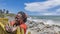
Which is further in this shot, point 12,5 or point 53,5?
point 53,5

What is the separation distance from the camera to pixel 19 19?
2.81m

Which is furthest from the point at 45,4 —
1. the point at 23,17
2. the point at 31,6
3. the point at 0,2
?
the point at 23,17

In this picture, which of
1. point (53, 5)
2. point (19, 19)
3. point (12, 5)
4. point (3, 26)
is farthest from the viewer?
point (53, 5)

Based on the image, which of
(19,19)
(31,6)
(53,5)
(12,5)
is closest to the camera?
(19,19)

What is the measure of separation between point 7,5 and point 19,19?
593 cm

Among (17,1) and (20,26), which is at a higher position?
(17,1)

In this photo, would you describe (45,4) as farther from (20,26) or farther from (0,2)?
(20,26)

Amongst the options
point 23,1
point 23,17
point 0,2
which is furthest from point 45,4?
point 23,17

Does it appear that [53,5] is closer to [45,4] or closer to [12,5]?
[45,4]

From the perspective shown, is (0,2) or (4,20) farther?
(0,2)

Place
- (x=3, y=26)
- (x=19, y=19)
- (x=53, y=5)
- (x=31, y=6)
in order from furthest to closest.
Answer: (x=53, y=5) → (x=31, y=6) → (x=19, y=19) → (x=3, y=26)

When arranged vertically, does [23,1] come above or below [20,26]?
above

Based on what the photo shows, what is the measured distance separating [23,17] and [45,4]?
7.36 m

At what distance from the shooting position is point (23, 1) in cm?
879
